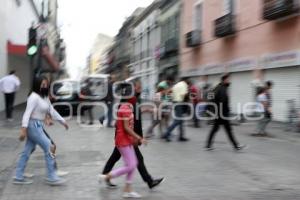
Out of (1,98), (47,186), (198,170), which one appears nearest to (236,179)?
(198,170)

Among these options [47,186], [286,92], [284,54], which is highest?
[284,54]

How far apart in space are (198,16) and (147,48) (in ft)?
66.8

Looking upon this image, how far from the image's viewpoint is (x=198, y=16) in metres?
29.6

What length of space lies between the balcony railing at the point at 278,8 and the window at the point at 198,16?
985 centimetres

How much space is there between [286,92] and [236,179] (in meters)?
10.7

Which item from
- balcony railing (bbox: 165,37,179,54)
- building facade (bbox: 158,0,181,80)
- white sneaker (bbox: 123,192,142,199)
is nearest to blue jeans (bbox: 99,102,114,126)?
white sneaker (bbox: 123,192,142,199)

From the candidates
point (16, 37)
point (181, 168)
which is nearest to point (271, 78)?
point (181, 168)

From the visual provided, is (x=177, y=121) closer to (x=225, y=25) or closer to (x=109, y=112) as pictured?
(x=109, y=112)

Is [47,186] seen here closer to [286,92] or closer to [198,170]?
[198,170]

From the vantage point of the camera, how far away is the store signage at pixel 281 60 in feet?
57.6

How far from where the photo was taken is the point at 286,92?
60.7ft

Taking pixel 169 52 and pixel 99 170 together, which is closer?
pixel 99 170

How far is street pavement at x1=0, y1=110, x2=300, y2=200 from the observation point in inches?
293

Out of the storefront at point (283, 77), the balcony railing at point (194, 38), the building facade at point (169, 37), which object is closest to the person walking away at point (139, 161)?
the storefront at point (283, 77)
